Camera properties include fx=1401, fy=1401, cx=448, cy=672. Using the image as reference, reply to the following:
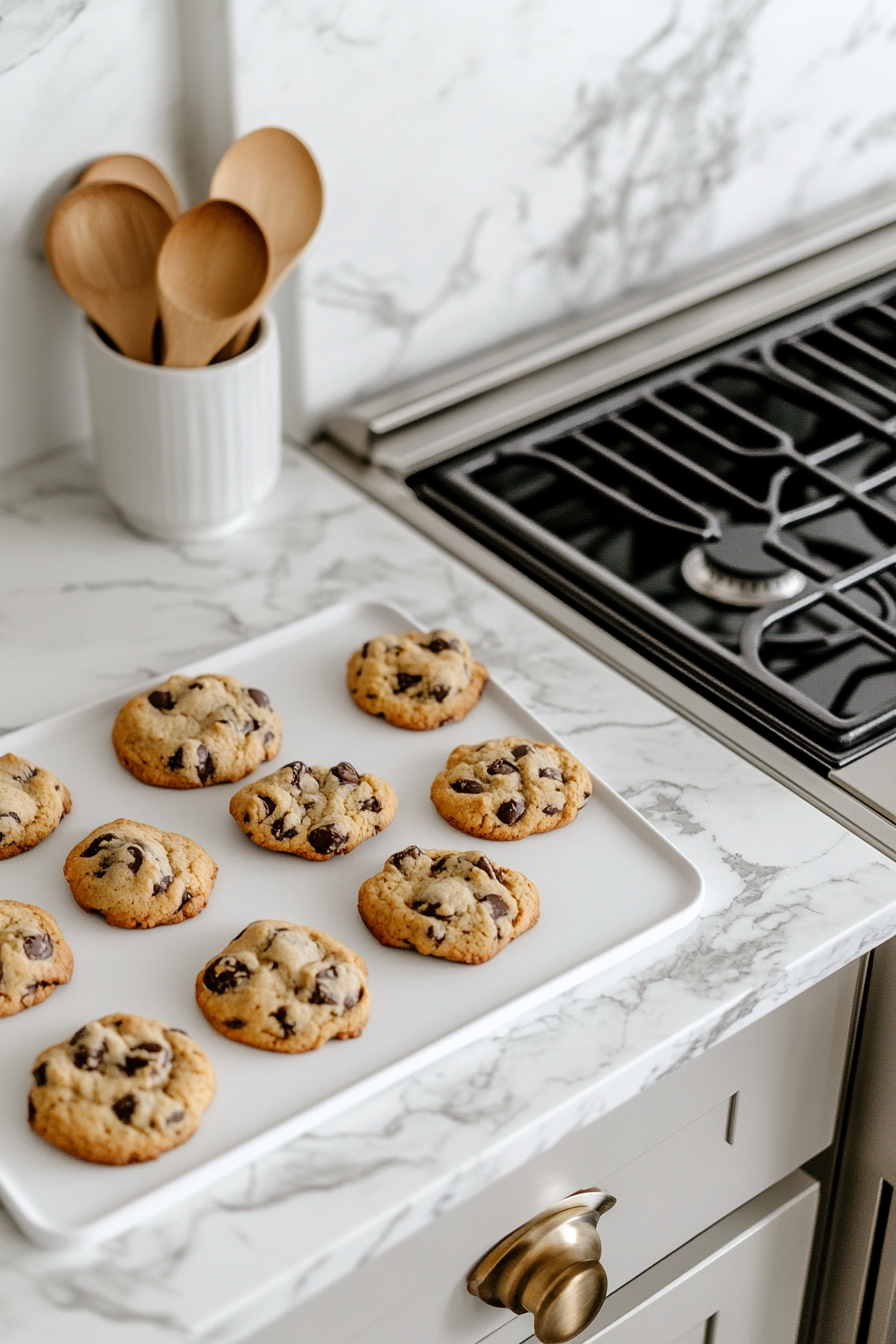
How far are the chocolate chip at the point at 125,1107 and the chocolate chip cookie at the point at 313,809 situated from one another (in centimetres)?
18

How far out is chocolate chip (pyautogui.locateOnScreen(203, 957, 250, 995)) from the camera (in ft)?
2.23

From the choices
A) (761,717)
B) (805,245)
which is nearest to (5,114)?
(761,717)

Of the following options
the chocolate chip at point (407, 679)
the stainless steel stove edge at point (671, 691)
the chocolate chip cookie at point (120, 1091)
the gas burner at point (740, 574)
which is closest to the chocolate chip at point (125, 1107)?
the chocolate chip cookie at point (120, 1091)

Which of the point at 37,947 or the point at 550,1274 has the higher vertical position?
the point at 37,947

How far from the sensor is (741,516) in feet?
3.51

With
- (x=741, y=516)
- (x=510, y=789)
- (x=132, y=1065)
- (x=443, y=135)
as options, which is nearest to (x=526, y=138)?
(x=443, y=135)

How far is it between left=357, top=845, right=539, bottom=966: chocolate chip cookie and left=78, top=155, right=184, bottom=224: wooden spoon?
506 mm

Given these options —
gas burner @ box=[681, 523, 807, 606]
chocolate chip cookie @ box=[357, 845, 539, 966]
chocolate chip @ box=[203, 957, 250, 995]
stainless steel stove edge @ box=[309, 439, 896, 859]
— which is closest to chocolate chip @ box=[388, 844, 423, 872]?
chocolate chip cookie @ box=[357, 845, 539, 966]

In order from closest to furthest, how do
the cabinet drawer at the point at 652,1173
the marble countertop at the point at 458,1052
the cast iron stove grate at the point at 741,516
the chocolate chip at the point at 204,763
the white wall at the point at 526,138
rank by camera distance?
the marble countertop at the point at 458,1052
the cabinet drawer at the point at 652,1173
the chocolate chip at the point at 204,763
the cast iron stove grate at the point at 741,516
the white wall at the point at 526,138

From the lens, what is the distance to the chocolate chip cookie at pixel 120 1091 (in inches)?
24.3

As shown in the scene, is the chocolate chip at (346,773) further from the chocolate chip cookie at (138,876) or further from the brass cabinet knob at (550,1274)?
the brass cabinet knob at (550,1274)

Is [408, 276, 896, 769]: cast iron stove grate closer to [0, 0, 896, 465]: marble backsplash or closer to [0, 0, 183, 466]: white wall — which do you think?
[0, 0, 896, 465]: marble backsplash

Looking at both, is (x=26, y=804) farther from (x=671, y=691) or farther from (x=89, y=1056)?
(x=671, y=691)

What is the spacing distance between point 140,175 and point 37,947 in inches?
22.7
